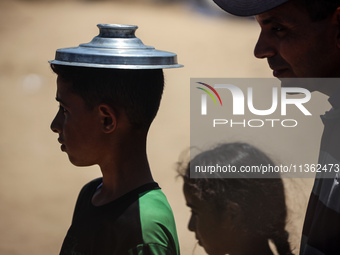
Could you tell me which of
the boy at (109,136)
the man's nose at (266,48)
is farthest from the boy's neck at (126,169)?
the man's nose at (266,48)

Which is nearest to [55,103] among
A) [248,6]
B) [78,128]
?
[78,128]

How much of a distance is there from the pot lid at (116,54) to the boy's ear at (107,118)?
0.22m

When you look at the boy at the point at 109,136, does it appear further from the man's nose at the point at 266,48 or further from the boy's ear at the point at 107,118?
the man's nose at the point at 266,48

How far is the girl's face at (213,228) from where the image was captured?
252 cm

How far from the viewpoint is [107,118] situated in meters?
1.94

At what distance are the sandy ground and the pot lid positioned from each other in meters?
1.28

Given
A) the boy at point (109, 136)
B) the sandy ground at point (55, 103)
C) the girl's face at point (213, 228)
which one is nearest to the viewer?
the boy at point (109, 136)

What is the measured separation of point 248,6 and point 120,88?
0.50 meters

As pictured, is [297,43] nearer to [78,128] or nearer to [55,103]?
[78,128]

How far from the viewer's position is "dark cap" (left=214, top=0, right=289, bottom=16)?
1.69 meters

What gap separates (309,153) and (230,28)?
443cm

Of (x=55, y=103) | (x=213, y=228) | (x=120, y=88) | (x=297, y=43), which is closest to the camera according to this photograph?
(x=297, y=43)

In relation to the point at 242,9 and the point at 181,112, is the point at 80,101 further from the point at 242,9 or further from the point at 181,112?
the point at 181,112

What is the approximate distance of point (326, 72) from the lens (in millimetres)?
1700
